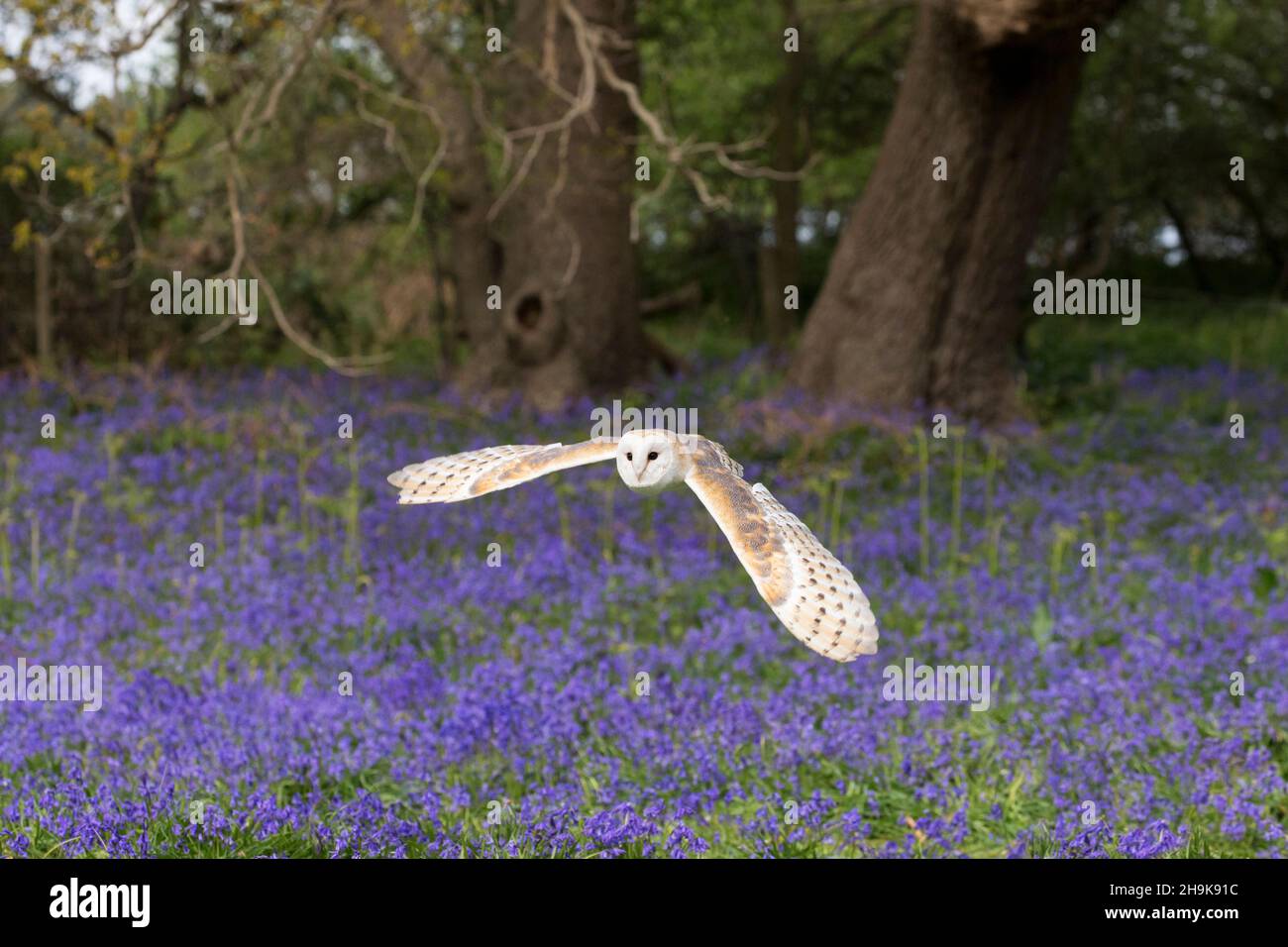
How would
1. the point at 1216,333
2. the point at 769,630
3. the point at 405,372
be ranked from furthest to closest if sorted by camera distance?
the point at 1216,333 → the point at 405,372 → the point at 769,630

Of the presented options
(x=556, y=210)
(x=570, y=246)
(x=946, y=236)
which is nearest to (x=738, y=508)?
(x=946, y=236)

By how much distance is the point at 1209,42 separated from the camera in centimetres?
1997

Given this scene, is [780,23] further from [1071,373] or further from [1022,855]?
[1022,855]

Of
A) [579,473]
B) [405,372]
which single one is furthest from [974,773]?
[405,372]

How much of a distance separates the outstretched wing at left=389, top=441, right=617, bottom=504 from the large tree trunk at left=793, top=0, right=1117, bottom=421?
7.91 m

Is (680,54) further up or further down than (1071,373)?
further up

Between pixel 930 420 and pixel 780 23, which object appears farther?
pixel 780 23

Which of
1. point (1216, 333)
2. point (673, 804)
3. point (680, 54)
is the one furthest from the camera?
point (1216, 333)
